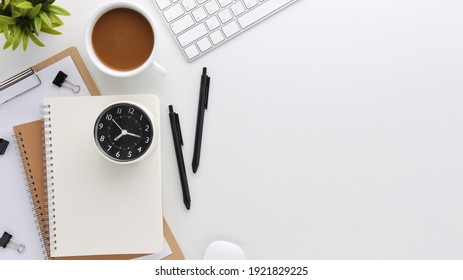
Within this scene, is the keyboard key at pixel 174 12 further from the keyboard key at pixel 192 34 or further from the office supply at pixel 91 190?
the office supply at pixel 91 190

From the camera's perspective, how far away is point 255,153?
82cm

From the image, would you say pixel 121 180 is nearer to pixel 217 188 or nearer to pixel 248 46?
pixel 217 188

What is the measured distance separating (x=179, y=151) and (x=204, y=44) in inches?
7.5

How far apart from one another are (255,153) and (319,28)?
0.82 feet

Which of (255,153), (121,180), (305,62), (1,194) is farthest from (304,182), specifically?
(1,194)

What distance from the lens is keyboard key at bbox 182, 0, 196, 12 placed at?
2.55ft

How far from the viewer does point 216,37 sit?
786 millimetres

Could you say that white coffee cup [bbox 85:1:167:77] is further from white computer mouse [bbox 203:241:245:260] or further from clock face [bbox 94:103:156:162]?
white computer mouse [bbox 203:241:245:260]

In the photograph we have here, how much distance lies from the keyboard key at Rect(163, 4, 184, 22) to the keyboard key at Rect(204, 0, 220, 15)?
0.04 meters

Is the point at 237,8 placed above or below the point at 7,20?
below

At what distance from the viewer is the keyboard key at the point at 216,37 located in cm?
78

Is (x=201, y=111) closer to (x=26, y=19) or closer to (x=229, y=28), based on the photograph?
(x=229, y=28)

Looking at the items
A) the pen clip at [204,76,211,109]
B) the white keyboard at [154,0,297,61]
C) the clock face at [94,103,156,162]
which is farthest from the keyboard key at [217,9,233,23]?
the clock face at [94,103,156,162]

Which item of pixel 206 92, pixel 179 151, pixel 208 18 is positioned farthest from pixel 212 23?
pixel 179 151
